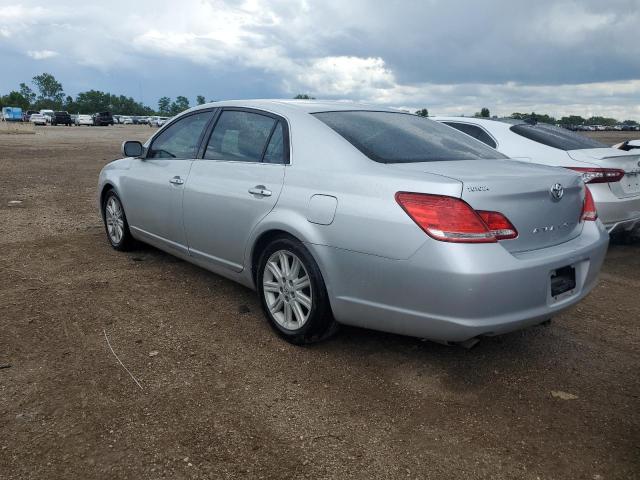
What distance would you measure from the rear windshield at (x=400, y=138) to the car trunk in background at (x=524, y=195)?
0.16 m

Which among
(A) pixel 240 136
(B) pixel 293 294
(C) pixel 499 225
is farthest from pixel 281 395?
(A) pixel 240 136

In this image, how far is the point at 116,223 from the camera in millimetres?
5883

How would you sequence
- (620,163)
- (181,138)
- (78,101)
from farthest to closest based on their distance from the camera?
(78,101), (620,163), (181,138)

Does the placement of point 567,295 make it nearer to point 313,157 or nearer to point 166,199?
point 313,157

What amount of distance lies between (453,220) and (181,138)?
9.73 feet

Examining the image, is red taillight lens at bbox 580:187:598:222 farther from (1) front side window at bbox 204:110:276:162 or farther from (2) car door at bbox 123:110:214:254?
(2) car door at bbox 123:110:214:254

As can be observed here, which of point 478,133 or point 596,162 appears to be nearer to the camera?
point 596,162

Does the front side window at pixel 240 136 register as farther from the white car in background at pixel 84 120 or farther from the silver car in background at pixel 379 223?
the white car in background at pixel 84 120

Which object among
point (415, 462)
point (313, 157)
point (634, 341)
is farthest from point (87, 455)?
point (634, 341)

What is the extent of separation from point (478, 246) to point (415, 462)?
3.56 ft

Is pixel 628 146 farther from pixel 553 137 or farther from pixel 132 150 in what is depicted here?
pixel 132 150

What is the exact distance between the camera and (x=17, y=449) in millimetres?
2531

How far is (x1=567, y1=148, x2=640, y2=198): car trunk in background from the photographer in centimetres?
557

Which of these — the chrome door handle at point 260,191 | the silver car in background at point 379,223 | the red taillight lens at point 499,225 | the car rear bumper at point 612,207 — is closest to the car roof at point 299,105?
the silver car in background at point 379,223
